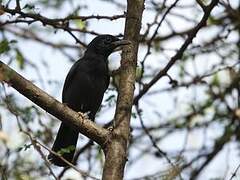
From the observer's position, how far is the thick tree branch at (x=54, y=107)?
13.3ft

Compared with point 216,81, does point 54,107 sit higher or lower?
lower

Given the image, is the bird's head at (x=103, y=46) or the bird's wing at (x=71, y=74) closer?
the bird's wing at (x=71, y=74)

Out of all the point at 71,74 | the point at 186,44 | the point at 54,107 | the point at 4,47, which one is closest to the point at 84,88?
the point at 71,74

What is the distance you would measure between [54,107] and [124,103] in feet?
1.60

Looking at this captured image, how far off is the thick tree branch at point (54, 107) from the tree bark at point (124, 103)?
4.2 inches

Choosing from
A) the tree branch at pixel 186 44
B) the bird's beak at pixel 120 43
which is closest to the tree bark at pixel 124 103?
the bird's beak at pixel 120 43

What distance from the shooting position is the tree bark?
3.98 metres

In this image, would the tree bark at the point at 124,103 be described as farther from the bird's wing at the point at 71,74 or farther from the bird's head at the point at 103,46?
the bird's head at the point at 103,46

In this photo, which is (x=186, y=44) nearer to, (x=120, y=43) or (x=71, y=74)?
(x=120, y=43)

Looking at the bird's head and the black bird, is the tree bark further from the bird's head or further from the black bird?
the bird's head

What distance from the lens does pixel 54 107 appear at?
4145 millimetres

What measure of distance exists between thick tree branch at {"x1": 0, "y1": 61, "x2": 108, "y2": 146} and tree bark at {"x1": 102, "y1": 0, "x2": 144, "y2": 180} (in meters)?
0.11

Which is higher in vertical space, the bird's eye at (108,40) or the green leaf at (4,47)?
the bird's eye at (108,40)

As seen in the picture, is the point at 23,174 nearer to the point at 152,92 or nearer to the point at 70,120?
the point at 70,120
